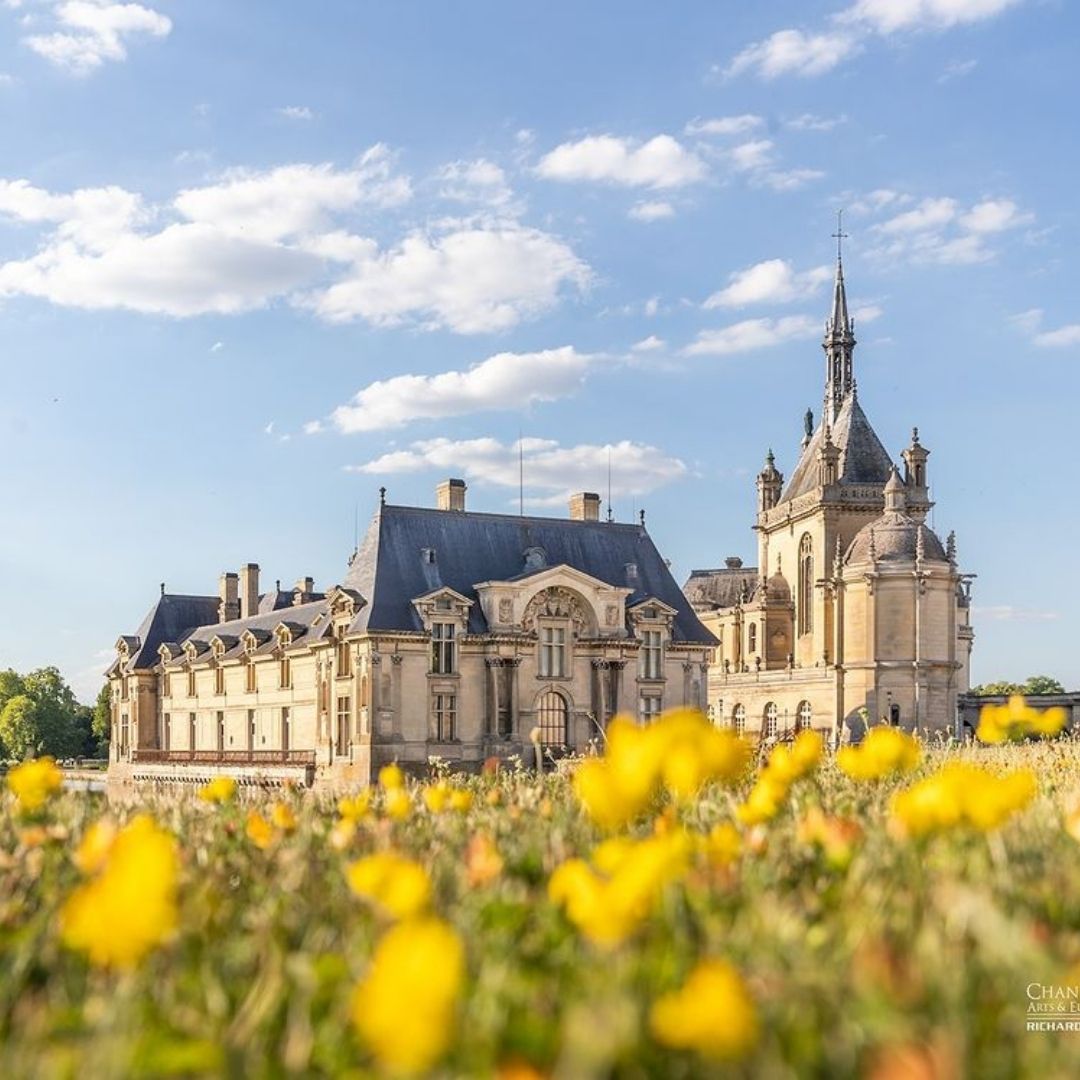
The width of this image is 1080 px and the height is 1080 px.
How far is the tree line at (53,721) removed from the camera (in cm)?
8925

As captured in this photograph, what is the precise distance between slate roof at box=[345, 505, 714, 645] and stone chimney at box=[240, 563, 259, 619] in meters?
19.6

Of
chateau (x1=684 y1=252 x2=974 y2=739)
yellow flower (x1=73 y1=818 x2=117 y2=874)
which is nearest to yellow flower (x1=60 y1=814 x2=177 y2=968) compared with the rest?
yellow flower (x1=73 y1=818 x2=117 y2=874)

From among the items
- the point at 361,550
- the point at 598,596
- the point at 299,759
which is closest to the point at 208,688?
the point at 299,759

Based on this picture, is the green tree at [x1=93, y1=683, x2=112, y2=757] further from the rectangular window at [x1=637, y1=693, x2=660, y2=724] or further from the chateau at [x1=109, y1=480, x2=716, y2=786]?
the rectangular window at [x1=637, y1=693, x2=660, y2=724]

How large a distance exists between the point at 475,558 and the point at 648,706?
314 inches

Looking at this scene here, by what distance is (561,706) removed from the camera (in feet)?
154

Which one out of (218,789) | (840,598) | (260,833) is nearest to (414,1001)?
(260,833)

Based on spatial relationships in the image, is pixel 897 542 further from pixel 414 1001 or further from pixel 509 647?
pixel 414 1001

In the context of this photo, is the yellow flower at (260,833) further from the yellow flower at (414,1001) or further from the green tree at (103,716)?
the green tree at (103,716)

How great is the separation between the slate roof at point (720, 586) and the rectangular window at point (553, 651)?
150 ft

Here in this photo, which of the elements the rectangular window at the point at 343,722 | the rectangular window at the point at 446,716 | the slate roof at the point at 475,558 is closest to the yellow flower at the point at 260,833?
the slate roof at the point at 475,558

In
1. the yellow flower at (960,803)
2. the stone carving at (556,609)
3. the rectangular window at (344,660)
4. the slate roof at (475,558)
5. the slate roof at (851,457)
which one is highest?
the slate roof at (851,457)

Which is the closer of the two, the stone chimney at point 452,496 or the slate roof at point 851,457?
the stone chimney at point 452,496

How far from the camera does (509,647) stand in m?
45.1
